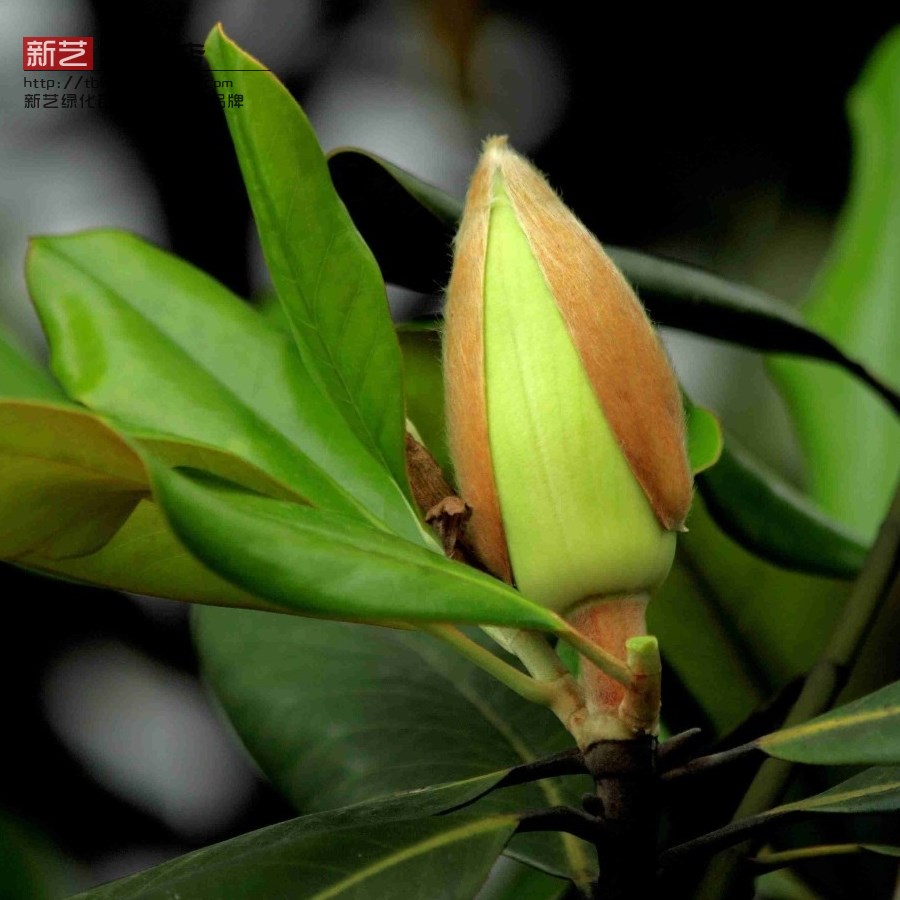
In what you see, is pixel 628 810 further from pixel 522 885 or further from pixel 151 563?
pixel 522 885

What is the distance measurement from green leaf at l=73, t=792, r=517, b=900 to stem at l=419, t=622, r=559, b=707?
0.15ft

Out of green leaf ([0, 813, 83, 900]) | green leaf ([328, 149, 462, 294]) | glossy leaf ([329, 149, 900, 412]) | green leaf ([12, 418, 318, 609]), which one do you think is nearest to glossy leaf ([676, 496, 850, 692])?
glossy leaf ([329, 149, 900, 412])

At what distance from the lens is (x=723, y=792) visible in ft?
1.99

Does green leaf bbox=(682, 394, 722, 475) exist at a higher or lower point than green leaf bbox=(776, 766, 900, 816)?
higher

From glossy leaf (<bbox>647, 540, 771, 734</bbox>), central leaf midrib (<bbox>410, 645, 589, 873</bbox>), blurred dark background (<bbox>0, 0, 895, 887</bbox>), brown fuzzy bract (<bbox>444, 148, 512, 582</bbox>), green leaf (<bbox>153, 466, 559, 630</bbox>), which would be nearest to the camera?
green leaf (<bbox>153, 466, 559, 630</bbox>)

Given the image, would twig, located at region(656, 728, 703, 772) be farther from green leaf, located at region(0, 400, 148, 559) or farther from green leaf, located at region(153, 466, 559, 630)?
green leaf, located at region(0, 400, 148, 559)

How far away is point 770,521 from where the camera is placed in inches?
25.2

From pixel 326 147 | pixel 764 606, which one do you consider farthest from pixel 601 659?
pixel 326 147

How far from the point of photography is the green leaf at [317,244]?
0.42 meters

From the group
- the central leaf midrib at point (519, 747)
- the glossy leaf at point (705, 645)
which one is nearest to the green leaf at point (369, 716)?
the central leaf midrib at point (519, 747)

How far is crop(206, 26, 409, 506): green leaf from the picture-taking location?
422 mm

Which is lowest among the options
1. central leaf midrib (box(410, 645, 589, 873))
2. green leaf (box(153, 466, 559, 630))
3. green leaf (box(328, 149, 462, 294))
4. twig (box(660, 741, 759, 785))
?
central leaf midrib (box(410, 645, 589, 873))

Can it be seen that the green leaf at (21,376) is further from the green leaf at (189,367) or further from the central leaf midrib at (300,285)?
the central leaf midrib at (300,285)

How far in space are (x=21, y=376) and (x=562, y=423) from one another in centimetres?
26
